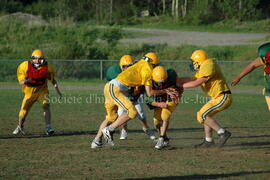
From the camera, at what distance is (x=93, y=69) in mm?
29047

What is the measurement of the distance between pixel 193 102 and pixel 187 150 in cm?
1134

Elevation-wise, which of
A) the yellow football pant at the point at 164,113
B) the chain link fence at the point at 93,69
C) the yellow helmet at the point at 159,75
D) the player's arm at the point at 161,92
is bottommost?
the chain link fence at the point at 93,69

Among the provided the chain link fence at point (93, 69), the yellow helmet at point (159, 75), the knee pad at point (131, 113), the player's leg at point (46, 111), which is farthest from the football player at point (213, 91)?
the chain link fence at point (93, 69)

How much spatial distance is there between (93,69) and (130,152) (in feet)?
62.4

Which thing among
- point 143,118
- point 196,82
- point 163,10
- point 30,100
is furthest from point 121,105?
point 163,10

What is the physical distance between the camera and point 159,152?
406 inches

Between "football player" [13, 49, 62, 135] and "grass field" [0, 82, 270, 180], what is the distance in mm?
436

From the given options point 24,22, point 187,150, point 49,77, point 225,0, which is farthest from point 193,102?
point 225,0

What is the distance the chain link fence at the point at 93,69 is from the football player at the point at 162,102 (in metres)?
17.0

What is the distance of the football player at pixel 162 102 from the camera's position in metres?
10.2

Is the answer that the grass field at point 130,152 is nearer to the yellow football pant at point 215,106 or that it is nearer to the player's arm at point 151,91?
the yellow football pant at point 215,106

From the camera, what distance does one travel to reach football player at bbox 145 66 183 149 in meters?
10.2

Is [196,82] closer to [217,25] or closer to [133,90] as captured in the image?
[133,90]

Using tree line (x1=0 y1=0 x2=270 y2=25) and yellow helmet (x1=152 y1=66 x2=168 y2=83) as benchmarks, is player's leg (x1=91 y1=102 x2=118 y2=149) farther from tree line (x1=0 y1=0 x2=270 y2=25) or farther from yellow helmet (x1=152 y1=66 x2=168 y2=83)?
tree line (x1=0 y1=0 x2=270 y2=25)
